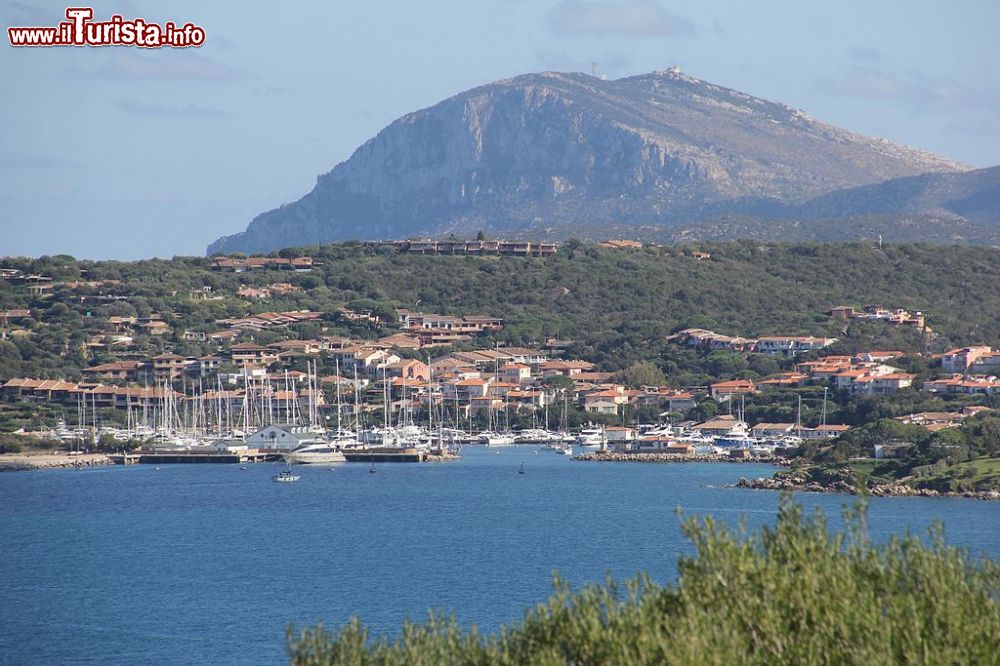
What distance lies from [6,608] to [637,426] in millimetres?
49251

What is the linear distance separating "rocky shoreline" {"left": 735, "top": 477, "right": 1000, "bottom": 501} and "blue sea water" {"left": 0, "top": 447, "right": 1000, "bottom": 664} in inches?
38.6

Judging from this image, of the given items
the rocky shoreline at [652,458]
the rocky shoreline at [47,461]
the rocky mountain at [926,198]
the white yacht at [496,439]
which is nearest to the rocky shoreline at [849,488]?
the rocky shoreline at [652,458]

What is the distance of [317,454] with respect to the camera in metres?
71.1

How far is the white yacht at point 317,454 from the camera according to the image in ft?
232

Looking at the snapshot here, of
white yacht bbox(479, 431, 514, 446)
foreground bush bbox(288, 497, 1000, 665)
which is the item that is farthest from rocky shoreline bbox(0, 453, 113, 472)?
foreground bush bbox(288, 497, 1000, 665)

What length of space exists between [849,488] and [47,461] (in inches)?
1317

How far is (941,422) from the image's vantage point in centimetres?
6419

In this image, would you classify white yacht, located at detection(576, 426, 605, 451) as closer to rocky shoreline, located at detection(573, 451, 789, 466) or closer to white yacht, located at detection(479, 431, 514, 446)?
white yacht, located at detection(479, 431, 514, 446)

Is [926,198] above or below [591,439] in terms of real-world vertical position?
above

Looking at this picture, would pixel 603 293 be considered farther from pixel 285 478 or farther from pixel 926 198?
pixel 926 198

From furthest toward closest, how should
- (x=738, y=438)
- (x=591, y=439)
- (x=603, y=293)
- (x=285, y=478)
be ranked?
(x=603, y=293)
(x=591, y=439)
(x=738, y=438)
(x=285, y=478)

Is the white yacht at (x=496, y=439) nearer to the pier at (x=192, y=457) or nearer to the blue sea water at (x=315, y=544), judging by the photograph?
the pier at (x=192, y=457)

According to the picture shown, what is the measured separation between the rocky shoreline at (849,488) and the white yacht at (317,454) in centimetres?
2143

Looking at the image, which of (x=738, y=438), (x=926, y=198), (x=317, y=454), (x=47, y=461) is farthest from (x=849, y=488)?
(x=926, y=198)
